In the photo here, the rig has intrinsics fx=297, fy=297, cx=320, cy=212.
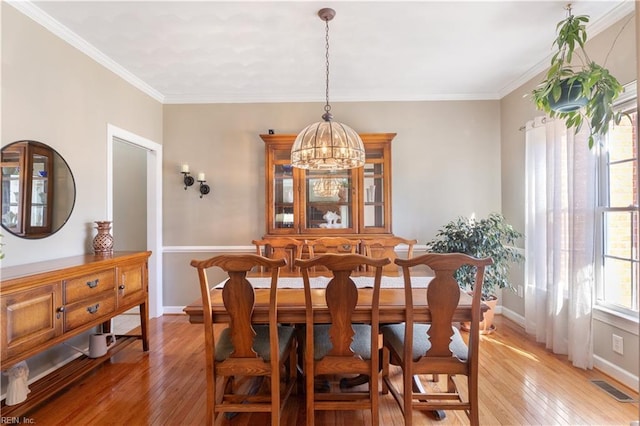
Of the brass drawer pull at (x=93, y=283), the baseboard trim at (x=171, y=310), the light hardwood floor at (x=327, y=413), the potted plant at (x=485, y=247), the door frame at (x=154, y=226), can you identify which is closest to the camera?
the light hardwood floor at (x=327, y=413)

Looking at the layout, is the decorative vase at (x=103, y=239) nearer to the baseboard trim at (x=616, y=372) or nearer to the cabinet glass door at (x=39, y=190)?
the cabinet glass door at (x=39, y=190)

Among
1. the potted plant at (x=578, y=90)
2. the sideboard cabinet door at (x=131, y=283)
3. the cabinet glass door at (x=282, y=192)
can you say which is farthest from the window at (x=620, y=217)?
the sideboard cabinet door at (x=131, y=283)

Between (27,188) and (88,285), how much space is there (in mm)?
812

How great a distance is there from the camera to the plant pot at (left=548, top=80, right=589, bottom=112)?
1929 millimetres

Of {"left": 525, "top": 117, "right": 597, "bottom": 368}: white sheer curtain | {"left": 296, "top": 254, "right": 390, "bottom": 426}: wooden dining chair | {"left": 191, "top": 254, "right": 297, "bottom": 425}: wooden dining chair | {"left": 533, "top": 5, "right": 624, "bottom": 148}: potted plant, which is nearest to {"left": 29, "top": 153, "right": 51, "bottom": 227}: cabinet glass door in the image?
{"left": 191, "top": 254, "right": 297, "bottom": 425}: wooden dining chair

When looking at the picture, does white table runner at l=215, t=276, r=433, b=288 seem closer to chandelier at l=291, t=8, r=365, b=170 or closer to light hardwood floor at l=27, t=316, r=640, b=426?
light hardwood floor at l=27, t=316, r=640, b=426

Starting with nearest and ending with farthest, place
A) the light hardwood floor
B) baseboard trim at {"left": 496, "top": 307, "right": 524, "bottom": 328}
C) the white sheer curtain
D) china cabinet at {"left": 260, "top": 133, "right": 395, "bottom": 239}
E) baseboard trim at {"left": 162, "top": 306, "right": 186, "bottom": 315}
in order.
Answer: the light hardwood floor, the white sheer curtain, baseboard trim at {"left": 496, "top": 307, "right": 524, "bottom": 328}, china cabinet at {"left": 260, "top": 133, "right": 395, "bottom": 239}, baseboard trim at {"left": 162, "top": 306, "right": 186, "bottom": 315}

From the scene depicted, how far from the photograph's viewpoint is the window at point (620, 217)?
2164 mm

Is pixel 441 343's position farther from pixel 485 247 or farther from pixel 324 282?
pixel 485 247

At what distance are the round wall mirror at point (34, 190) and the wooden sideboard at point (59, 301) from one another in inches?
11.4

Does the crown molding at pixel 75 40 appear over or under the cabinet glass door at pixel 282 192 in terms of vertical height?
over

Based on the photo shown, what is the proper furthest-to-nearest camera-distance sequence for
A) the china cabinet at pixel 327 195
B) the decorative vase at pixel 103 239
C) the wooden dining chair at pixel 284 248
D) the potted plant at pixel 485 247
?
the china cabinet at pixel 327 195 → the potted plant at pixel 485 247 → the wooden dining chair at pixel 284 248 → the decorative vase at pixel 103 239

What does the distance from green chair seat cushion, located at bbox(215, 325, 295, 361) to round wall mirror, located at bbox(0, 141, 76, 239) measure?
160cm

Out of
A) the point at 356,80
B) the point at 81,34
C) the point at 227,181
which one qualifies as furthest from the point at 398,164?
the point at 81,34
